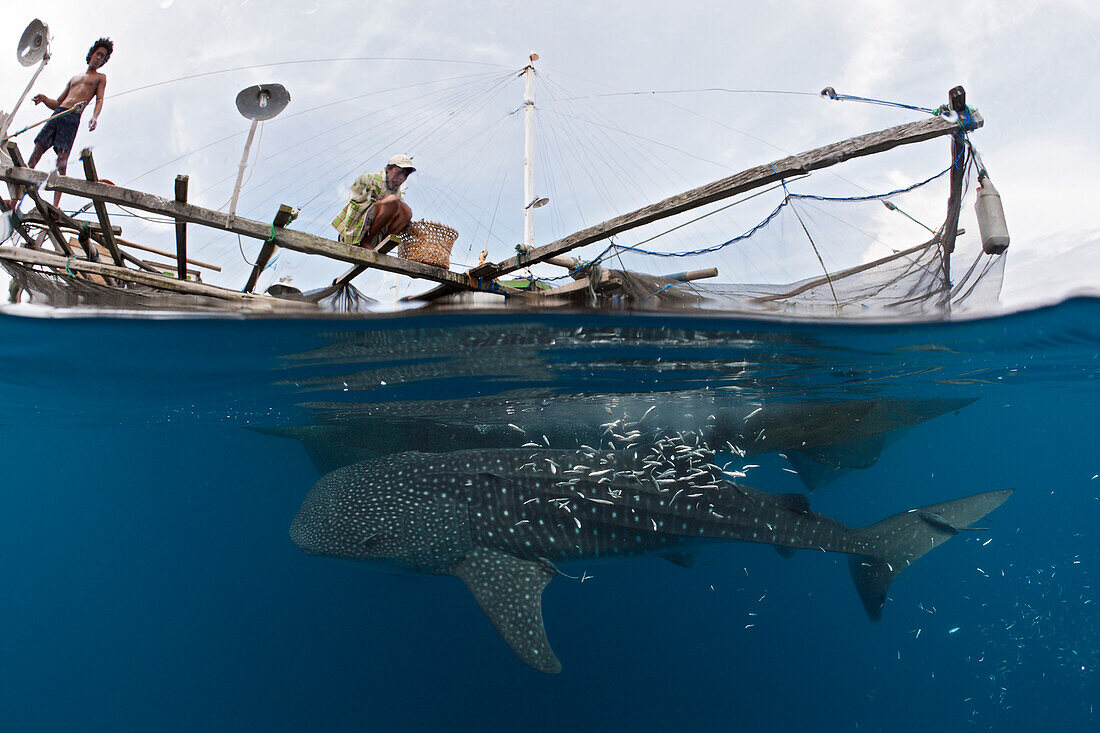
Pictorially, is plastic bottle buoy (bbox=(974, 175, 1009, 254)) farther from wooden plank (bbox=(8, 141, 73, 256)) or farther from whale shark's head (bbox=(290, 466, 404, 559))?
wooden plank (bbox=(8, 141, 73, 256))

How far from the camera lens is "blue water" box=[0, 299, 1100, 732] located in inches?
408

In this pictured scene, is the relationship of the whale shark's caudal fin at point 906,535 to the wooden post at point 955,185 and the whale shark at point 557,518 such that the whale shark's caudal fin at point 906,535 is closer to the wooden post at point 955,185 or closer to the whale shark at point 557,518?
the whale shark at point 557,518

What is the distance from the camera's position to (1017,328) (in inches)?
414

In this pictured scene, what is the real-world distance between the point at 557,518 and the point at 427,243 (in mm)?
4241

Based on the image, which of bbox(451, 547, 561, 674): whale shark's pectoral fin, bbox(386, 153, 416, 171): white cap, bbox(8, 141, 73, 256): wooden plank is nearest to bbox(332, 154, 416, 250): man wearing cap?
bbox(386, 153, 416, 171): white cap

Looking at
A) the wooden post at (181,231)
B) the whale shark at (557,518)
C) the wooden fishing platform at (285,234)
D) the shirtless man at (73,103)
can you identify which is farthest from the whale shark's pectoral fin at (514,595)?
the shirtless man at (73,103)

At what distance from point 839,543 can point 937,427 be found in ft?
71.2

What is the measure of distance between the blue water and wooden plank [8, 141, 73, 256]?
193 cm

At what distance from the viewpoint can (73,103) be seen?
7.23m

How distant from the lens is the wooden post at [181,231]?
5.85 metres

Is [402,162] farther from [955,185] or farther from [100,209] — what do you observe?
[955,185]

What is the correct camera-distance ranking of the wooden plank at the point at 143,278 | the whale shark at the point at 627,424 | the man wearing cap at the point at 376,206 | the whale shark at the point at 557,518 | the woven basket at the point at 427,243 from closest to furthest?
the wooden plank at the point at 143,278, the woven basket at the point at 427,243, the man wearing cap at the point at 376,206, the whale shark at the point at 557,518, the whale shark at the point at 627,424

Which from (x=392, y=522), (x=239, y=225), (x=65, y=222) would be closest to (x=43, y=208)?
(x=65, y=222)

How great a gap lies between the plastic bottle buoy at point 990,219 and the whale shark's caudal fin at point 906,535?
12.8 ft
